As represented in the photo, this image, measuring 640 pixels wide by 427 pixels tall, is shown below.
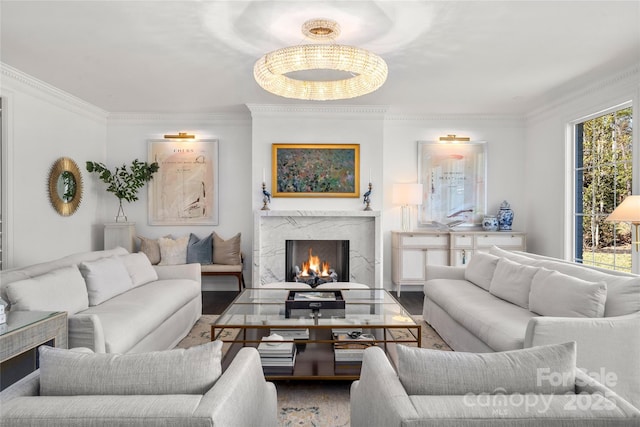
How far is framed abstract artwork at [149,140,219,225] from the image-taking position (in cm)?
573

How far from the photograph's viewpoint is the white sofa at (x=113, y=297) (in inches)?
93.2

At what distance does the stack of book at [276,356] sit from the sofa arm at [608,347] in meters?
1.47

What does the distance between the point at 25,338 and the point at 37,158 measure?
3051 millimetres

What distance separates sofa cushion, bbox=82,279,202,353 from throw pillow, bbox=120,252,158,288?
7 centimetres

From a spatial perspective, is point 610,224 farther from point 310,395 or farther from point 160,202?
point 160,202

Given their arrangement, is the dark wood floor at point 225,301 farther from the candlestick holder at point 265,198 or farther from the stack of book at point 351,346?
the stack of book at point 351,346

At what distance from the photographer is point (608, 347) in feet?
7.06

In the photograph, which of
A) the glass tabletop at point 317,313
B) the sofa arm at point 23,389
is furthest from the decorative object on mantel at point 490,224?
the sofa arm at point 23,389

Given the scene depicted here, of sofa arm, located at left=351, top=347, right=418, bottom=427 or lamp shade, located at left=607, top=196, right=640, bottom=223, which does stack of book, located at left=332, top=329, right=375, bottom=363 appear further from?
lamp shade, located at left=607, top=196, right=640, bottom=223

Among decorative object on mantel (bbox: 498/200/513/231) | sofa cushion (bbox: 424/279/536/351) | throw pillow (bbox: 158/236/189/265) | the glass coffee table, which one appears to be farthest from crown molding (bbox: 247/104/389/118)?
the glass coffee table

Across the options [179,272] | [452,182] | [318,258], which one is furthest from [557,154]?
[179,272]

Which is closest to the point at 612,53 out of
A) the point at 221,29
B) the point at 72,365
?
the point at 221,29

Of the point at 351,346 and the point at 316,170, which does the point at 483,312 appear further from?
the point at 316,170

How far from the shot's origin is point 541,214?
5.38 meters
